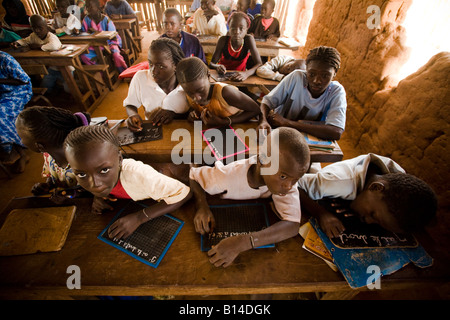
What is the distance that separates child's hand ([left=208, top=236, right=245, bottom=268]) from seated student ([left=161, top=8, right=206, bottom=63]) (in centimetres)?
315

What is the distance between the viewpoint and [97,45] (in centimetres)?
425

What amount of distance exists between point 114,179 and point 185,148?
2.06 feet

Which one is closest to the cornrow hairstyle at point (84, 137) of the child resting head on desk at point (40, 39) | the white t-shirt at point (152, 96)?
the white t-shirt at point (152, 96)

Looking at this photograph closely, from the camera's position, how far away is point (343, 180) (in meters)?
1.30

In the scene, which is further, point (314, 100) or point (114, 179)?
point (314, 100)

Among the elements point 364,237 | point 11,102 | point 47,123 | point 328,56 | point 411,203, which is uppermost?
point 328,56

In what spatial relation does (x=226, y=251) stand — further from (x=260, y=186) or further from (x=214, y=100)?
(x=214, y=100)

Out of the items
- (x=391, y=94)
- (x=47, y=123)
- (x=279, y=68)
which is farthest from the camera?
(x=279, y=68)

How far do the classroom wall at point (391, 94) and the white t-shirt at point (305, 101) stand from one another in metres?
1.03

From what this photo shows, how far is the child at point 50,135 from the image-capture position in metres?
1.24

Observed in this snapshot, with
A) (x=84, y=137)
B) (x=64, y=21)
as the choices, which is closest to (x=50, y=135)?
(x=84, y=137)

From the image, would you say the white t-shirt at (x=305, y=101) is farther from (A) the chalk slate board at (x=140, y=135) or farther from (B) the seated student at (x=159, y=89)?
(A) the chalk slate board at (x=140, y=135)
